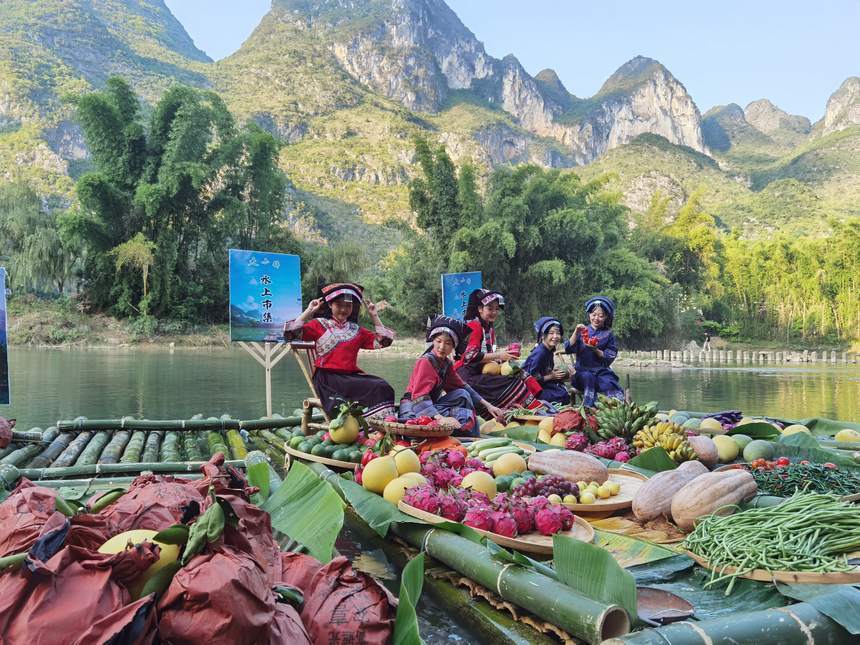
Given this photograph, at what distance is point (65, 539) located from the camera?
915 millimetres

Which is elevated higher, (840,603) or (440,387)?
(440,387)

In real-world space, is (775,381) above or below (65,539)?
below

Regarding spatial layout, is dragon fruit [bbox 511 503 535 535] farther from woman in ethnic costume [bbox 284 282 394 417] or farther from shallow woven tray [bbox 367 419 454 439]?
woman in ethnic costume [bbox 284 282 394 417]

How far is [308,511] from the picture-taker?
1.66 m

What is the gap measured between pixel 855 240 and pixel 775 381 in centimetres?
1579

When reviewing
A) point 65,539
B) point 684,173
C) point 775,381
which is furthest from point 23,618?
point 684,173

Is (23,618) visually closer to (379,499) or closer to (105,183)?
(379,499)

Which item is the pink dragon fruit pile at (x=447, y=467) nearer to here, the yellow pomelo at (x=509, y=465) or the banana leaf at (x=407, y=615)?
the yellow pomelo at (x=509, y=465)

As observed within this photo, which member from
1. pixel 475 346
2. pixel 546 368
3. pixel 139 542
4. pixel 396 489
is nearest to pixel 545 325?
pixel 546 368

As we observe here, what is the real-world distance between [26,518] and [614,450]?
3539mm

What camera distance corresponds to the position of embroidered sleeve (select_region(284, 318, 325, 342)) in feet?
15.9

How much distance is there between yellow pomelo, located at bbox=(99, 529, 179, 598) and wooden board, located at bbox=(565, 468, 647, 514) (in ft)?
7.02

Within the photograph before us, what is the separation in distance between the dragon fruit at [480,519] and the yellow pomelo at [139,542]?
160 cm

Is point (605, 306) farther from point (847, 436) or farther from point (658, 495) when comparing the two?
point (658, 495)
